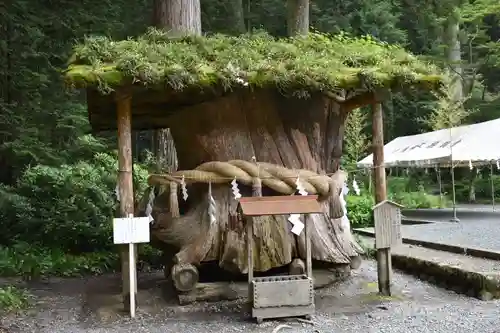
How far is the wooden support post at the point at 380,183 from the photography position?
6.87m

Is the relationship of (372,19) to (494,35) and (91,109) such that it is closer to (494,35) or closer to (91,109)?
(494,35)

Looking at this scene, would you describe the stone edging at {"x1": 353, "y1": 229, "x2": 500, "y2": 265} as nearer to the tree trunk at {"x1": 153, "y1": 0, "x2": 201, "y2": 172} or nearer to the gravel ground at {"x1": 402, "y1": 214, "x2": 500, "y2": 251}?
the gravel ground at {"x1": 402, "y1": 214, "x2": 500, "y2": 251}

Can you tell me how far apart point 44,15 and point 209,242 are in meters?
8.73

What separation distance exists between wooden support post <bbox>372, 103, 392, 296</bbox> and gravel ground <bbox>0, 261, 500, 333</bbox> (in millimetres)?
185

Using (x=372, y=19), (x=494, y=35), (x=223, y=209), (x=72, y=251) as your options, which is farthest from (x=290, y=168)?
(x=494, y=35)

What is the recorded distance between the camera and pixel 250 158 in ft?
24.0

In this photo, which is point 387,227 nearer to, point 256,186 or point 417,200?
point 256,186

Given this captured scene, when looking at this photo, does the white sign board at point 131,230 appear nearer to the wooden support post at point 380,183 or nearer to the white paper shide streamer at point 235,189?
the white paper shide streamer at point 235,189

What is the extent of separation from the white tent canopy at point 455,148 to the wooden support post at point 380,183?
9.13m

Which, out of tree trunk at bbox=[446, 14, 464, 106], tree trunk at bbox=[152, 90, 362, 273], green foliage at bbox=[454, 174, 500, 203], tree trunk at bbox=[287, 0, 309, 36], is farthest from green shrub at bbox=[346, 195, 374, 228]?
tree trunk at bbox=[446, 14, 464, 106]

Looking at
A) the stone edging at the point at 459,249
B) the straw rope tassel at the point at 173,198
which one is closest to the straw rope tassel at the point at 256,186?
the straw rope tassel at the point at 173,198

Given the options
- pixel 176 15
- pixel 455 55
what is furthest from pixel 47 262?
pixel 455 55

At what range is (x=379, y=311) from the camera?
242 inches

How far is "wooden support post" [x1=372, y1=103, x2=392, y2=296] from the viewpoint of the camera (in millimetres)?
6871
